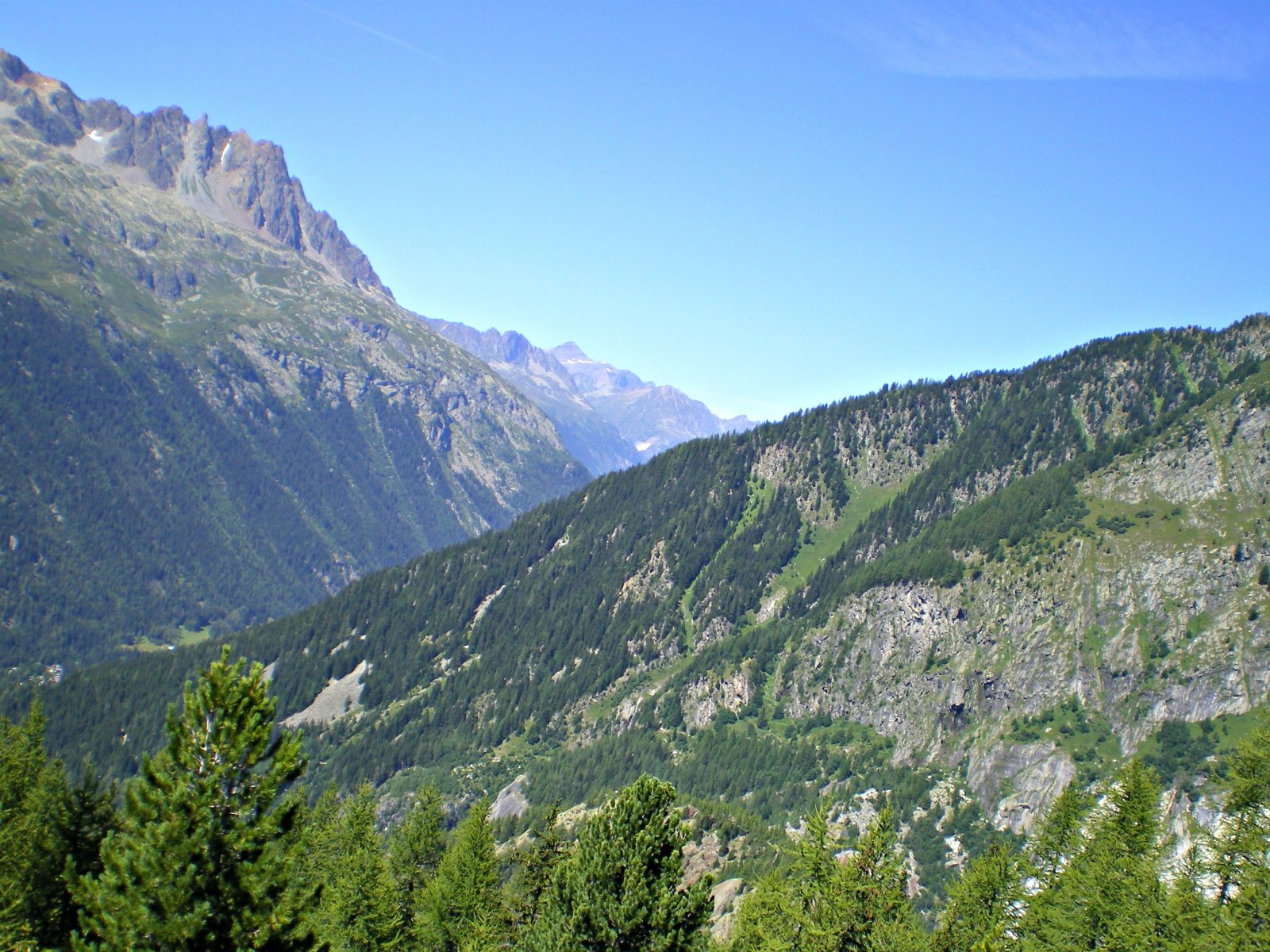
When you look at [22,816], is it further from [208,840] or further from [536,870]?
[208,840]

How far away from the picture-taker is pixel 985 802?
170m

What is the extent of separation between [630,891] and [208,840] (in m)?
17.6

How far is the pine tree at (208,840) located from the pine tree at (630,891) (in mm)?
12327

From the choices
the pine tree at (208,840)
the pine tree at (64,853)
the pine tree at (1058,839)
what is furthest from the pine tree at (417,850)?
the pine tree at (1058,839)

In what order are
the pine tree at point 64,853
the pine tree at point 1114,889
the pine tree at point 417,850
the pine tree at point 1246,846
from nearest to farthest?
the pine tree at point 1246,846 → the pine tree at point 64,853 → the pine tree at point 1114,889 → the pine tree at point 417,850

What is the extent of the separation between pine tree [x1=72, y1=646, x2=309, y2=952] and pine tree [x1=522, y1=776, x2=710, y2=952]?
40.4 ft

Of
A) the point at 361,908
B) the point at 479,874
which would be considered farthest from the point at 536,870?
the point at 361,908

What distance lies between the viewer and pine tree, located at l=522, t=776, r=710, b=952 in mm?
40406

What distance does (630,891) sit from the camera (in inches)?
1586

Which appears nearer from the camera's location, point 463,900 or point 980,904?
point 980,904

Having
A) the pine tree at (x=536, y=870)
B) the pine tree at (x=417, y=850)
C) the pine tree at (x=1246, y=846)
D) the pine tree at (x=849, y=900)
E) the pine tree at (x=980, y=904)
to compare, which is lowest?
the pine tree at (x=417, y=850)

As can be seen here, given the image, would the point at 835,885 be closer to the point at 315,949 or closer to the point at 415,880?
the point at 315,949

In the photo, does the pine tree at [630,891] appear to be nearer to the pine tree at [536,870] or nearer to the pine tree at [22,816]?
the pine tree at [22,816]

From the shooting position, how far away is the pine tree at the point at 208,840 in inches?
1207
